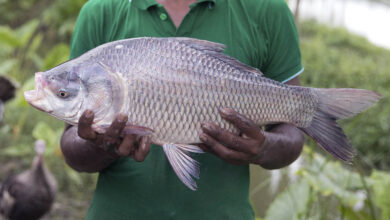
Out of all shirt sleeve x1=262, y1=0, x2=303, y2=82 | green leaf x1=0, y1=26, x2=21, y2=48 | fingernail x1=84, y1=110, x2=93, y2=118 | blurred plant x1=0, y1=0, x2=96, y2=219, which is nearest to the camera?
fingernail x1=84, y1=110, x2=93, y2=118

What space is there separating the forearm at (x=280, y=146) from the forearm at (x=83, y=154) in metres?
0.50

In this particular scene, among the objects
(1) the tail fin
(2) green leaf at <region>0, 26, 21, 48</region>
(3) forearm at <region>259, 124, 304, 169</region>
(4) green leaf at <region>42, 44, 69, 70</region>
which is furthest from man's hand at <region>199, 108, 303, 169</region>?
(2) green leaf at <region>0, 26, 21, 48</region>

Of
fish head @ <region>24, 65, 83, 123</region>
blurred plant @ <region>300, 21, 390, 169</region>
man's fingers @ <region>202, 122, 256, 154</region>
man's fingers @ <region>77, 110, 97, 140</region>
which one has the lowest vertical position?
blurred plant @ <region>300, 21, 390, 169</region>

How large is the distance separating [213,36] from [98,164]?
0.61 meters

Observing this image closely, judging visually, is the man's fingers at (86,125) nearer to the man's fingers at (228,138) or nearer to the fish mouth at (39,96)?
the fish mouth at (39,96)

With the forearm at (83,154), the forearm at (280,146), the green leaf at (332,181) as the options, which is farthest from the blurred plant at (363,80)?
the forearm at (83,154)

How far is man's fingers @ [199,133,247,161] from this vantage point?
4.67ft

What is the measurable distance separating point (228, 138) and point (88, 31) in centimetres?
66

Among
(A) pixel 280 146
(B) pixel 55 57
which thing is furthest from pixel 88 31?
(B) pixel 55 57

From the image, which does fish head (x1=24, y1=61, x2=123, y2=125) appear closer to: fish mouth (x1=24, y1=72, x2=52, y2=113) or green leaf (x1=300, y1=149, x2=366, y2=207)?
fish mouth (x1=24, y1=72, x2=52, y2=113)

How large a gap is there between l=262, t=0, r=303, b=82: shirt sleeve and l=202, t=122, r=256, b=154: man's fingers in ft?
1.16

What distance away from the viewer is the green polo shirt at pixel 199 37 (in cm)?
164

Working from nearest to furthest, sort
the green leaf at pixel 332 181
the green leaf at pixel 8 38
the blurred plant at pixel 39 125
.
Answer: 1. the green leaf at pixel 332 181
2. the blurred plant at pixel 39 125
3. the green leaf at pixel 8 38

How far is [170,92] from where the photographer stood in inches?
55.8
